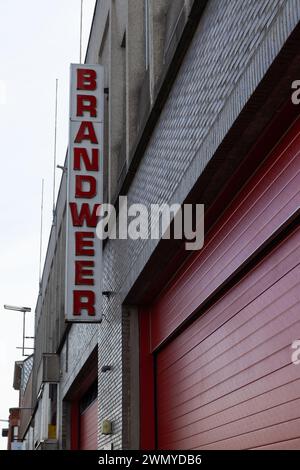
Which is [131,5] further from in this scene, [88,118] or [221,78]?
[221,78]

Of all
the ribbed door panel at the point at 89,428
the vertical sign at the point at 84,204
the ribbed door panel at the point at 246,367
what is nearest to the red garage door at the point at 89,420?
the ribbed door panel at the point at 89,428

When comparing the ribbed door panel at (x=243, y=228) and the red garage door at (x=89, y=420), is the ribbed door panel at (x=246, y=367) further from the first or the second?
the red garage door at (x=89, y=420)

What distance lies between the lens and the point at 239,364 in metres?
6.64

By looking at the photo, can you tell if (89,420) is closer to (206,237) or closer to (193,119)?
(206,237)

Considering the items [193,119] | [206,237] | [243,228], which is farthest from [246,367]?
[193,119]

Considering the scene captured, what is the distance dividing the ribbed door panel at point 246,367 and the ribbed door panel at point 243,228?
6.7 inches

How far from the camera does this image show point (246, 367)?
6.45 m

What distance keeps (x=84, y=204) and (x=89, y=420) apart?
612 cm

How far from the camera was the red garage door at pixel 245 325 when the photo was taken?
563 centimetres

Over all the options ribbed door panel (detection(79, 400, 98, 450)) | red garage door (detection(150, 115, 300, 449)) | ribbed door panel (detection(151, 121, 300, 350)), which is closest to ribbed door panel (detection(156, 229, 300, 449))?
red garage door (detection(150, 115, 300, 449))

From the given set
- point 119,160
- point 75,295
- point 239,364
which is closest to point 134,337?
point 75,295

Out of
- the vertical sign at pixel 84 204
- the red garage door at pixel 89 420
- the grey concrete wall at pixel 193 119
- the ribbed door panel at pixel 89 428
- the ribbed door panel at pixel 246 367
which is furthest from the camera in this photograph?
the red garage door at pixel 89 420

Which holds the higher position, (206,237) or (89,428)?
(206,237)
